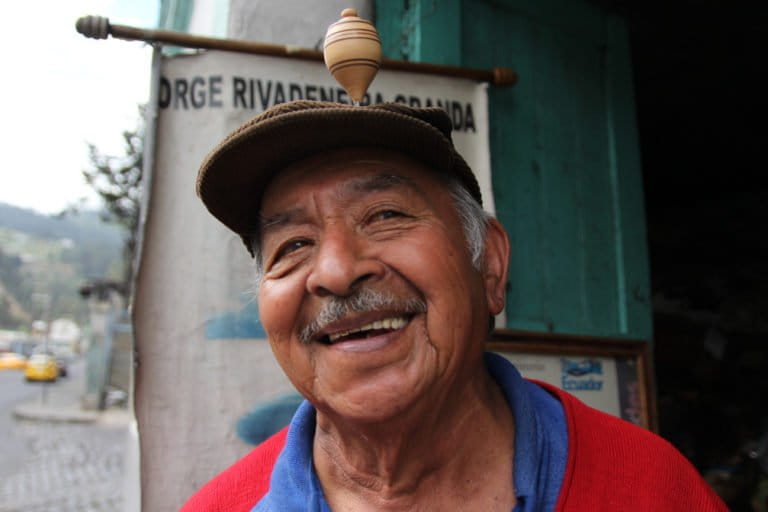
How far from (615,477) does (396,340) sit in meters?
0.57

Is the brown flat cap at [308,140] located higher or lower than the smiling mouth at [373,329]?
higher

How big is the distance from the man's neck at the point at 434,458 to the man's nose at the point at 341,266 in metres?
0.29

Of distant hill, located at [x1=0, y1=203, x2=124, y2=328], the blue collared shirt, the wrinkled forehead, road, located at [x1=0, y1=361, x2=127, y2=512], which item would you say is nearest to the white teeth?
the wrinkled forehead

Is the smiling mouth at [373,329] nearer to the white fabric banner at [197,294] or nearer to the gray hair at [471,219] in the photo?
the gray hair at [471,219]

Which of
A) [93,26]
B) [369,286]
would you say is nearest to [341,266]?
[369,286]

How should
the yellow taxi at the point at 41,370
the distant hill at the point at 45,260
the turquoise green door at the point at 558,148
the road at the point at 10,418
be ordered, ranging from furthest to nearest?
the distant hill at the point at 45,260 → the yellow taxi at the point at 41,370 → the road at the point at 10,418 → the turquoise green door at the point at 558,148

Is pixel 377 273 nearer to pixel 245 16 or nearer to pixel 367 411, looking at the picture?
pixel 367 411

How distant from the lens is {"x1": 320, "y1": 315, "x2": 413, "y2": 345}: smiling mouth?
1.24m

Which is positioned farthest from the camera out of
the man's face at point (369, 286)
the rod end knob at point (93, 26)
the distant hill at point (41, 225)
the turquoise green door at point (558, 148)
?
the distant hill at point (41, 225)

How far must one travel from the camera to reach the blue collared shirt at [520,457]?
4.19 feet

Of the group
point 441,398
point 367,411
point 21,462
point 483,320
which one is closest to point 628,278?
point 483,320

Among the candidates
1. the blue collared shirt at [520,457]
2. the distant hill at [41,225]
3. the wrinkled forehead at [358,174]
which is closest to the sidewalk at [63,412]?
the blue collared shirt at [520,457]

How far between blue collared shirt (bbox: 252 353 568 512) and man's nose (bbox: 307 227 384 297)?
1.49 ft

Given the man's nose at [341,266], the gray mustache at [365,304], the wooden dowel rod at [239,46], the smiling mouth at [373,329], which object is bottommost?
the smiling mouth at [373,329]
